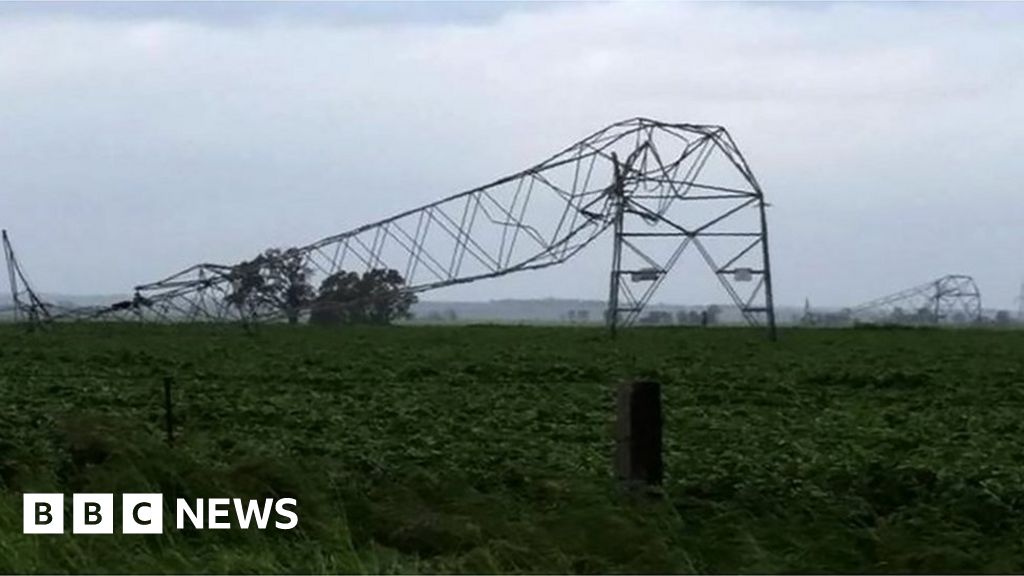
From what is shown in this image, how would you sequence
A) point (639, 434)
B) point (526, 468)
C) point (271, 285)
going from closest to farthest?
point (639, 434) < point (526, 468) < point (271, 285)

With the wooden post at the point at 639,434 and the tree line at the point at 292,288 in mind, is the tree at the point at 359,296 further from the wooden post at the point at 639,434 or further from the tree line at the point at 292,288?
the wooden post at the point at 639,434

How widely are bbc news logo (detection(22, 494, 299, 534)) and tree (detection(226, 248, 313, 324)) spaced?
4923 cm

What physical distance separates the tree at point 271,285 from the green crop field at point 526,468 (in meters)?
30.2

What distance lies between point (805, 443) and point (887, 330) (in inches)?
1970

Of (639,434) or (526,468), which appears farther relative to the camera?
(526,468)

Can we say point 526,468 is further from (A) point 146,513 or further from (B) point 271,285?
(B) point 271,285

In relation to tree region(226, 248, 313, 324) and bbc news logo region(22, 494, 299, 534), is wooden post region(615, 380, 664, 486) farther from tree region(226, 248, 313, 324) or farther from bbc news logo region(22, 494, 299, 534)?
tree region(226, 248, 313, 324)

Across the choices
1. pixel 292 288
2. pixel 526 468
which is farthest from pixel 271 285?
pixel 526 468

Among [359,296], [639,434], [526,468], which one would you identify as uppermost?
[359,296]

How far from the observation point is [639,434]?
855 cm

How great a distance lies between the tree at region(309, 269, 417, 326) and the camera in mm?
55500

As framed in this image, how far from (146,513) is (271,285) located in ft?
172

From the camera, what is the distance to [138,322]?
2485 inches

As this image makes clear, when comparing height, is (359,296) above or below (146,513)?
above
